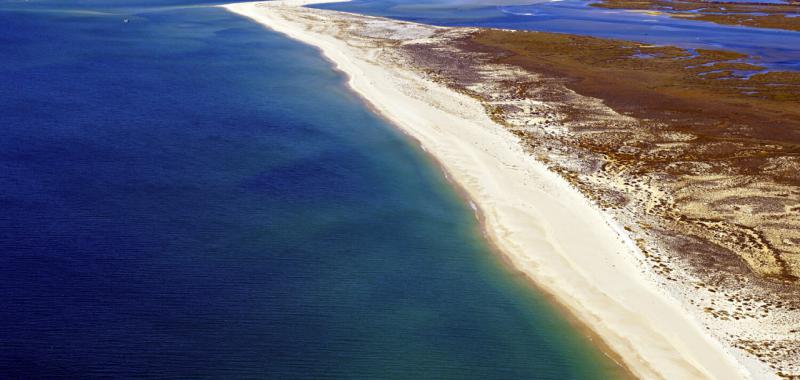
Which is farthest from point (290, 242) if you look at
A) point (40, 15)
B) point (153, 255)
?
point (40, 15)

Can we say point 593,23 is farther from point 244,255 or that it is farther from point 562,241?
point 244,255

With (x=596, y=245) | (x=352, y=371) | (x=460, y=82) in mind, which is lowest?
(x=352, y=371)

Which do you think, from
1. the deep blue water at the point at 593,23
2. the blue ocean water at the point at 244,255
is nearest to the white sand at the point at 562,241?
the blue ocean water at the point at 244,255

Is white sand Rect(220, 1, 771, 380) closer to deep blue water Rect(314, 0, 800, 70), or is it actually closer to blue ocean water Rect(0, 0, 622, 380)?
blue ocean water Rect(0, 0, 622, 380)

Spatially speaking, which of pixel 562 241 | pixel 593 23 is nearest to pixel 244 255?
pixel 562 241

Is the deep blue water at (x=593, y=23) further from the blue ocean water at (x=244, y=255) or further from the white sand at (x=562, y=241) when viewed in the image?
the blue ocean water at (x=244, y=255)

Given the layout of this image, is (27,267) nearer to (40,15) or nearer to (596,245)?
(596,245)

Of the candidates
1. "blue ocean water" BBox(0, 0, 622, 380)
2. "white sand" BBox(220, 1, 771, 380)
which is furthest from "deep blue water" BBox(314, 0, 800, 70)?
"blue ocean water" BBox(0, 0, 622, 380)
